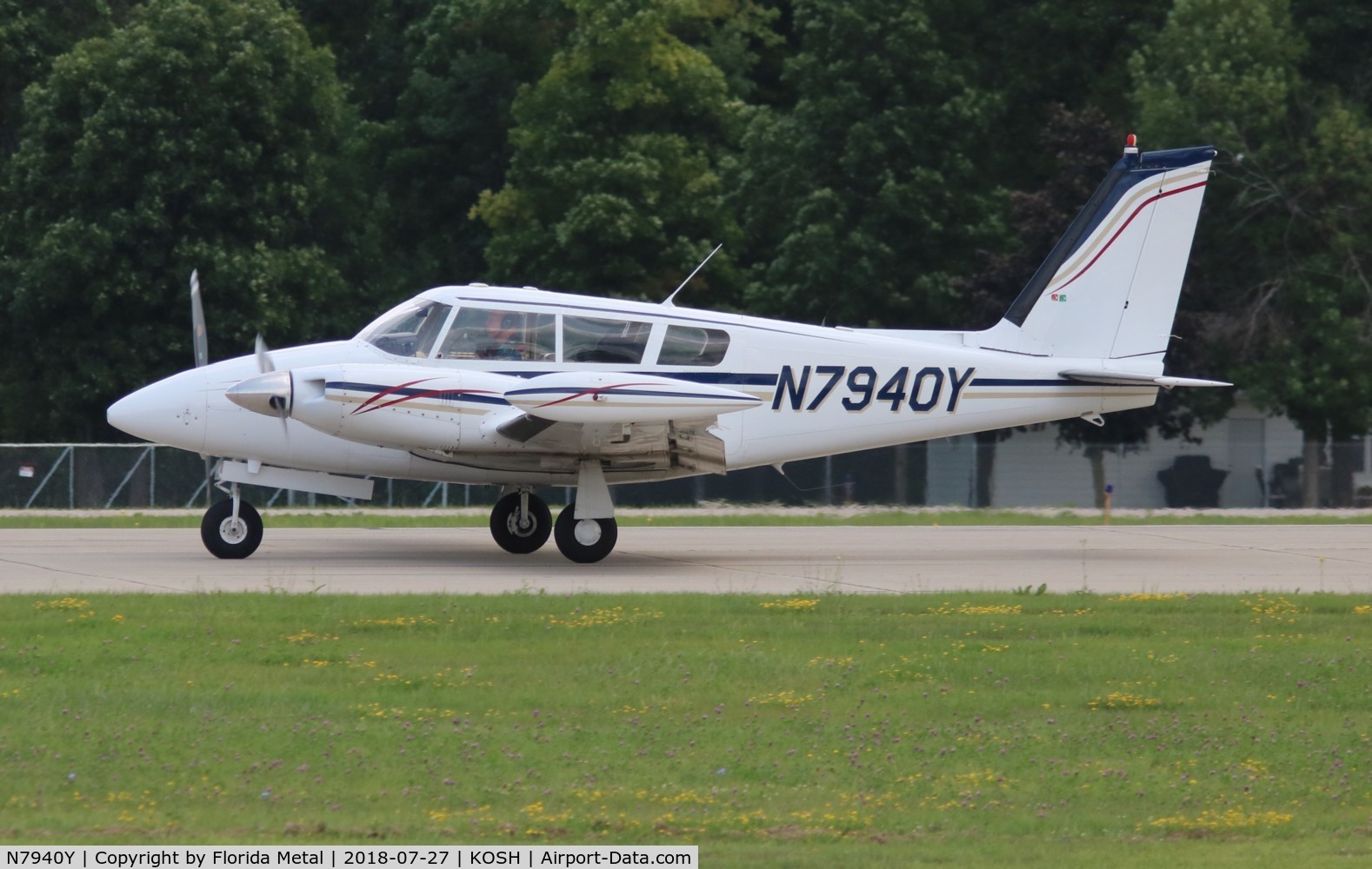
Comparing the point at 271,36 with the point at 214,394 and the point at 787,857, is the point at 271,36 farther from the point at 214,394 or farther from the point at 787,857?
the point at 787,857

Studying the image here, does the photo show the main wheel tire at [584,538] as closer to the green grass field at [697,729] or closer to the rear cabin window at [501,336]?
the rear cabin window at [501,336]

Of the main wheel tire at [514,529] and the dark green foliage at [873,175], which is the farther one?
the dark green foliage at [873,175]

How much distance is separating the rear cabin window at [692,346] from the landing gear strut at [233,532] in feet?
15.5

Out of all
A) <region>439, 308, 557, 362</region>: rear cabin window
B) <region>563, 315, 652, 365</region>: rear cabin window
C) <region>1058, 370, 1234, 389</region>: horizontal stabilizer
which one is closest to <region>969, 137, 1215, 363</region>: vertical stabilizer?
<region>1058, 370, 1234, 389</region>: horizontal stabilizer

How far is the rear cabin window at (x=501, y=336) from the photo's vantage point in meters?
17.3

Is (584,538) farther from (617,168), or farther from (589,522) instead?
(617,168)

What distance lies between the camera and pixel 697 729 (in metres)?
9.56

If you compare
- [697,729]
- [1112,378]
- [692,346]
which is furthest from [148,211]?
[697,729]

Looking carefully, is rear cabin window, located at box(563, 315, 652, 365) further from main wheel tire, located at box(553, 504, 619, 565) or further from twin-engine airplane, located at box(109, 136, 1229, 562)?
main wheel tire, located at box(553, 504, 619, 565)

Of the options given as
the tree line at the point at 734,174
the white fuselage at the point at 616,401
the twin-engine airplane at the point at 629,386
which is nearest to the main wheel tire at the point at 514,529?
the twin-engine airplane at the point at 629,386

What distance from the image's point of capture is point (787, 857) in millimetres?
7363

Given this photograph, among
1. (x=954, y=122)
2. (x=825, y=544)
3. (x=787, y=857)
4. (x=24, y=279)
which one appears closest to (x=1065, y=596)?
(x=825, y=544)

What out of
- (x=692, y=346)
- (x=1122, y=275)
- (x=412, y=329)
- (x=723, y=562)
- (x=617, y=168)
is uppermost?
(x=617, y=168)

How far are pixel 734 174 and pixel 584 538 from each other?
85.5ft
